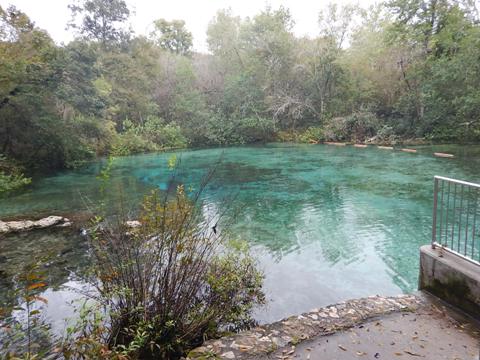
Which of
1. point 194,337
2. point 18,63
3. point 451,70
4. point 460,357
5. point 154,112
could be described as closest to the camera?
point 460,357

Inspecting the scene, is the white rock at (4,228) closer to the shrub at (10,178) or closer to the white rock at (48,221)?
the white rock at (48,221)

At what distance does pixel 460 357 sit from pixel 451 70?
19683 mm

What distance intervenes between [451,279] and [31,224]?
7677 millimetres

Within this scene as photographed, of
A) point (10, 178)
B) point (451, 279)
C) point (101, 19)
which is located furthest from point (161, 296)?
point (101, 19)

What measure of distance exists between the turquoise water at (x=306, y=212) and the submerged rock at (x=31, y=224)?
0.46 meters

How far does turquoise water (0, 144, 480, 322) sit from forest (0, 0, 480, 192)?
9.43 feet

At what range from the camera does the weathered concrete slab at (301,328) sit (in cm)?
267

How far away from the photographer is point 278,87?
26.4 m

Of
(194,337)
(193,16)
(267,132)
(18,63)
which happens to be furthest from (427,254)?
(193,16)

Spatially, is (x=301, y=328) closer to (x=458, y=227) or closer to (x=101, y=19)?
(x=458, y=227)

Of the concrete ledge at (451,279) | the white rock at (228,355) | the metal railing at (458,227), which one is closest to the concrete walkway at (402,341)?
the concrete ledge at (451,279)

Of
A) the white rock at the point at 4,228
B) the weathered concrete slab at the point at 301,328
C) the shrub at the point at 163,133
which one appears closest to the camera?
the weathered concrete slab at the point at 301,328

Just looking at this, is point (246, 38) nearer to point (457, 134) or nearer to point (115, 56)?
point (115, 56)

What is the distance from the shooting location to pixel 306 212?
26.0ft
